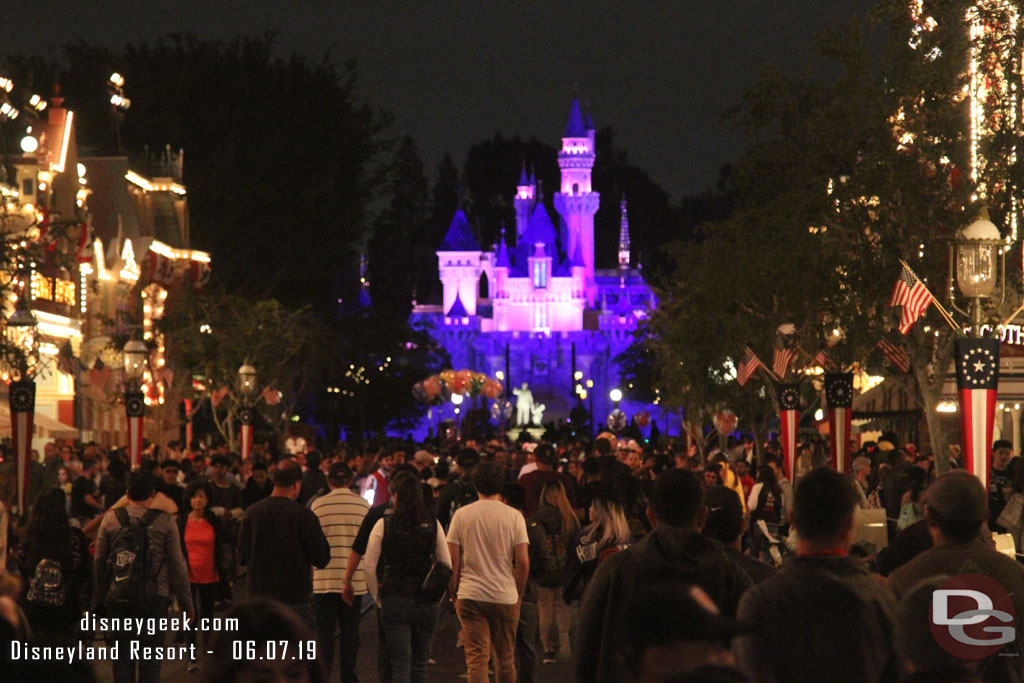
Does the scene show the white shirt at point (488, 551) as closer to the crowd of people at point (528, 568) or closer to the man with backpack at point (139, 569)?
the crowd of people at point (528, 568)

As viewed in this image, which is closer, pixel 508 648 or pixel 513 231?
pixel 508 648

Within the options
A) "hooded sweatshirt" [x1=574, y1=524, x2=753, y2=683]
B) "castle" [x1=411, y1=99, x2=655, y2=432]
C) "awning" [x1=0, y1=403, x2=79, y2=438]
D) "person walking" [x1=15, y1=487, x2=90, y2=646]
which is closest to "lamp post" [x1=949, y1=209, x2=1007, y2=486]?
"person walking" [x1=15, y1=487, x2=90, y2=646]

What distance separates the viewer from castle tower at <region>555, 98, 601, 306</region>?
134 metres

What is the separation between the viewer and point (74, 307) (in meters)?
42.0

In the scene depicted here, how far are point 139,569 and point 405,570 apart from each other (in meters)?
1.61

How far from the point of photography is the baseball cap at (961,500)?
580 centimetres

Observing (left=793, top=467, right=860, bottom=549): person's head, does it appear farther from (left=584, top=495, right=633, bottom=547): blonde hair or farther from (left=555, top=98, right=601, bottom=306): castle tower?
(left=555, top=98, right=601, bottom=306): castle tower

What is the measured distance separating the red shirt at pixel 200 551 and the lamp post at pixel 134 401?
11.1m

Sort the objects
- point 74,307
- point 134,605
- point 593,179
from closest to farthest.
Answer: point 134,605
point 74,307
point 593,179

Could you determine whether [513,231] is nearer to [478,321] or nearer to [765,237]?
[478,321]

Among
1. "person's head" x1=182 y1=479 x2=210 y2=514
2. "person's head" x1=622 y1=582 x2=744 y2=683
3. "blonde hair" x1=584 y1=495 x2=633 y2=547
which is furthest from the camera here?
"person's head" x1=182 y1=479 x2=210 y2=514

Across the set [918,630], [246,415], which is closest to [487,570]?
[918,630]

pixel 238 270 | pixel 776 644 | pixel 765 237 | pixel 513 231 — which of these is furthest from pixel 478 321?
pixel 776 644

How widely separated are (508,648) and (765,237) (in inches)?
663
